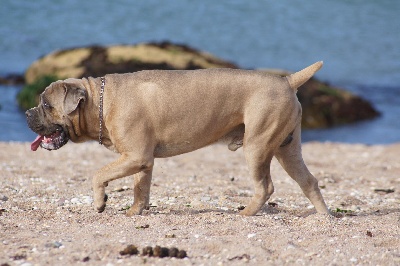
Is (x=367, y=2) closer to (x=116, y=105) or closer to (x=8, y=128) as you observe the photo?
(x=8, y=128)

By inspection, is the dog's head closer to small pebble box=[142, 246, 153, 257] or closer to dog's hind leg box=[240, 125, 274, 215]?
dog's hind leg box=[240, 125, 274, 215]

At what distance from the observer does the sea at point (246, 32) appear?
26.7 m

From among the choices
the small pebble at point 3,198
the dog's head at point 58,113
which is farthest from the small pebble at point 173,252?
the small pebble at point 3,198

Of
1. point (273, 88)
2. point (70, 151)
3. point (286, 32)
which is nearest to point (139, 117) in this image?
point (273, 88)

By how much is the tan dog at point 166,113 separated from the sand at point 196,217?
23.2 inches

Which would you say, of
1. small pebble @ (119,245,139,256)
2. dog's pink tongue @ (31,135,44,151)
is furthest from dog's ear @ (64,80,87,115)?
small pebble @ (119,245,139,256)

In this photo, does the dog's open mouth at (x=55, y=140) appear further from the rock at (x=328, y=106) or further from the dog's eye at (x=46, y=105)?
the rock at (x=328, y=106)

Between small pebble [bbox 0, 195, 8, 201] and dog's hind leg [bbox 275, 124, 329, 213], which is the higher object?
dog's hind leg [bbox 275, 124, 329, 213]

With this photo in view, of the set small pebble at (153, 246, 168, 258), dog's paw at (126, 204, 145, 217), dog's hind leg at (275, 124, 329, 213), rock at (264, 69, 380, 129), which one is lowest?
rock at (264, 69, 380, 129)

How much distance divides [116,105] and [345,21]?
100ft

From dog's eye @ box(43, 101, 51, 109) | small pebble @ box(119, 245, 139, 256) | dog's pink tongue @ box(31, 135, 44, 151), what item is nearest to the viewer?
small pebble @ box(119, 245, 139, 256)

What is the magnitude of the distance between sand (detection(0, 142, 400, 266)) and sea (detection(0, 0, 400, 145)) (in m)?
9.81

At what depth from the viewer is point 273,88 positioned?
788cm

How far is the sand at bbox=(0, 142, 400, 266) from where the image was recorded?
660cm
